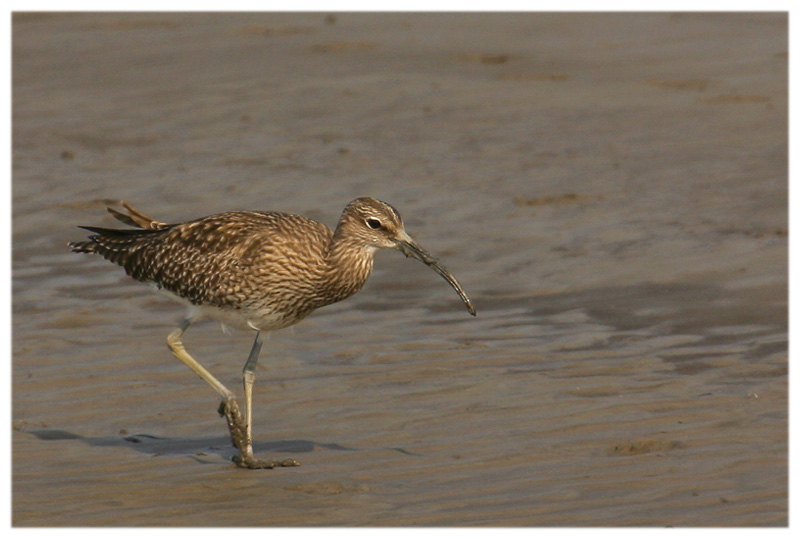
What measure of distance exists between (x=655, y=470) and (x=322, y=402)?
225cm

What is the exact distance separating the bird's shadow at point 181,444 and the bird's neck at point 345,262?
0.90m

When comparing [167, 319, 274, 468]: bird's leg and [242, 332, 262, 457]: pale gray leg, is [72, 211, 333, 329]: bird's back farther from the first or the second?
[167, 319, 274, 468]: bird's leg

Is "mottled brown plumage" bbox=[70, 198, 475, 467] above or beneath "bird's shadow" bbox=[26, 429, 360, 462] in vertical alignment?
above

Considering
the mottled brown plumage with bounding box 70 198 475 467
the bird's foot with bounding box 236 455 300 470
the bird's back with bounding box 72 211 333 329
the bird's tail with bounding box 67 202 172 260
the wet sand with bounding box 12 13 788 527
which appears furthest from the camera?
the bird's tail with bounding box 67 202 172 260

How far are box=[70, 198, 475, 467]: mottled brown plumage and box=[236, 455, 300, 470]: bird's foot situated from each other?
23mm

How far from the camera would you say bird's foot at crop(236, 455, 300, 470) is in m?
7.90

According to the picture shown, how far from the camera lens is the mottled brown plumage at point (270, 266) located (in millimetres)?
8141

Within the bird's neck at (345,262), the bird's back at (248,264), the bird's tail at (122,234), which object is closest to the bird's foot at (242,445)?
the bird's back at (248,264)

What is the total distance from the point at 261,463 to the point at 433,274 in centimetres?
380

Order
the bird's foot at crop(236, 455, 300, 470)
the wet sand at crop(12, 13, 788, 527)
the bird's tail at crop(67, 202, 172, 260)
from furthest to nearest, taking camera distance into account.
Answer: the bird's tail at crop(67, 202, 172, 260)
the bird's foot at crop(236, 455, 300, 470)
the wet sand at crop(12, 13, 788, 527)

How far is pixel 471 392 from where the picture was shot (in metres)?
8.88

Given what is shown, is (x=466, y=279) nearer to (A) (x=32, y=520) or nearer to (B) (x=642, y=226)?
(B) (x=642, y=226)

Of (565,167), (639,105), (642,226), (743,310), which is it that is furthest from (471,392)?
(639,105)

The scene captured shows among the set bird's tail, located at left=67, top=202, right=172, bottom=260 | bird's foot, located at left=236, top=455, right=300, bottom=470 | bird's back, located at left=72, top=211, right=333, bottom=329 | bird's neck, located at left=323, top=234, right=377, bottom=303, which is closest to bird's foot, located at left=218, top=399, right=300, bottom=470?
bird's foot, located at left=236, top=455, right=300, bottom=470
